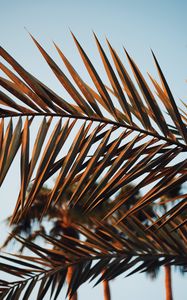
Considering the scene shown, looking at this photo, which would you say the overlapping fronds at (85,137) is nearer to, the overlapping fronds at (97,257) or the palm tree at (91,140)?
the palm tree at (91,140)

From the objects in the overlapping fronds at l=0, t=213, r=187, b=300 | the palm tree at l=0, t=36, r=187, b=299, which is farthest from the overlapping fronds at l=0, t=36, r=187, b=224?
the overlapping fronds at l=0, t=213, r=187, b=300

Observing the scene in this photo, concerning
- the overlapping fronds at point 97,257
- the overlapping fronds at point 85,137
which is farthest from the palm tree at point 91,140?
the overlapping fronds at point 97,257

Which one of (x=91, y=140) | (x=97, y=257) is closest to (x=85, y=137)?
(x=91, y=140)

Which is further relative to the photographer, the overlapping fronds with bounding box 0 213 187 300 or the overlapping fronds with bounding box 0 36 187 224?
the overlapping fronds with bounding box 0 213 187 300

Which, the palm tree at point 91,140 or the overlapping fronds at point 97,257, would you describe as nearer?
the palm tree at point 91,140

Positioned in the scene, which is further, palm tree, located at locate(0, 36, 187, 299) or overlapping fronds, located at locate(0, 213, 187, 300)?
overlapping fronds, located at locate(0, 213, 187, 300)

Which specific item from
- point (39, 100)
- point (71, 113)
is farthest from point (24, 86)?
point (71, 113)

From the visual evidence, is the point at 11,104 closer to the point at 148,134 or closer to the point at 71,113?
the point at 71,113

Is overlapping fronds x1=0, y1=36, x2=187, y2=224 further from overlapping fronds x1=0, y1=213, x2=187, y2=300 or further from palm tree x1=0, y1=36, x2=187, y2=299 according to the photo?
overlapping fronds x1=0, y1=213, x2=187, y2=300
